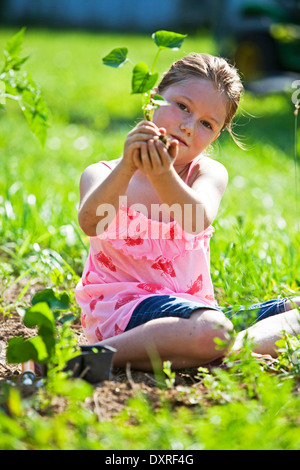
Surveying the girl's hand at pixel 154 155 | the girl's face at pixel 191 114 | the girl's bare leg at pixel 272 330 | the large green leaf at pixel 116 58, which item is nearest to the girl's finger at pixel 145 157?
the girl's hand at pixel 154 155

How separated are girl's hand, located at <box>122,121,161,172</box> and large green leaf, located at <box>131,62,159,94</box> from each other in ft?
0.32

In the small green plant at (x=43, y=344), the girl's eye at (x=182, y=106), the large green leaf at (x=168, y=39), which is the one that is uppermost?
the large green leaf at (x=168, y=39)

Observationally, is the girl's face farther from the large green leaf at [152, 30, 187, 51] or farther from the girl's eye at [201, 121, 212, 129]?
the large green leaf at [152, 30, 187, 51]

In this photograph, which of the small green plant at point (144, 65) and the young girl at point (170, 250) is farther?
the young girl at point (170, 250)

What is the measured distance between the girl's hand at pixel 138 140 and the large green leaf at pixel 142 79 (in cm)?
10

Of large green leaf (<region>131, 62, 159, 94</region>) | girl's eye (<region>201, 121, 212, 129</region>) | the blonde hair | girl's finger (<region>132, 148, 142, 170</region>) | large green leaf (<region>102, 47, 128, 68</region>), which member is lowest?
girl's eye (<region>201, 121, 212, 129</region>)

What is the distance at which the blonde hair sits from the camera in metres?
2.19

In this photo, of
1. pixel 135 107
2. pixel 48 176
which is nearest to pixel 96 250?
pixel 48 176

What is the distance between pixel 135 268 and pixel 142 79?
664 mm

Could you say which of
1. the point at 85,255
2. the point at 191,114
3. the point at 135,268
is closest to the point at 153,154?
the point at 191,114

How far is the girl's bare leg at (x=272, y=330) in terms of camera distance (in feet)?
6.85

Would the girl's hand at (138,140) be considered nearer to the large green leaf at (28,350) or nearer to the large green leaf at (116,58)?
the large green leaf at (116,58)

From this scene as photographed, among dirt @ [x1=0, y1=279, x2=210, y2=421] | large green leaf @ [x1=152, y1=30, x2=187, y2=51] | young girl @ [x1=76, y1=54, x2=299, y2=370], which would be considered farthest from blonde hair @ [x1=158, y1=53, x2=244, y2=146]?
dirt @ [x1=0, y1=279, x2=210, y2=421]
